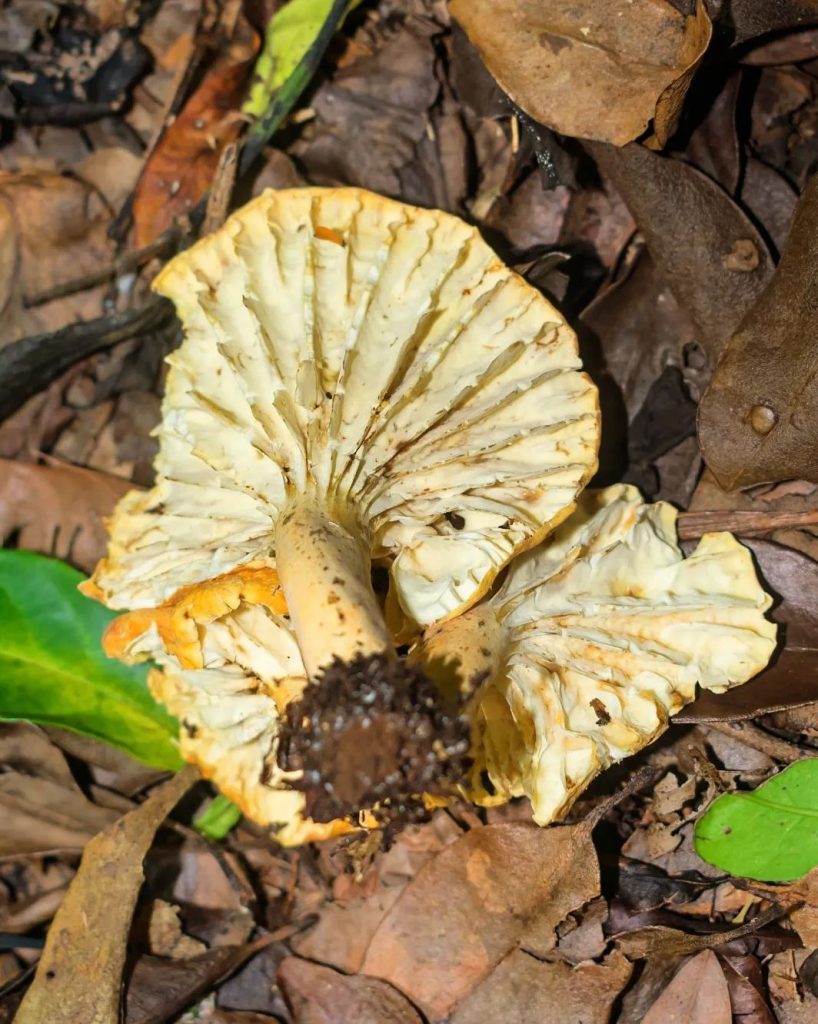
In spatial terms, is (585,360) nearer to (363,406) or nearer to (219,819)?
(363,406)

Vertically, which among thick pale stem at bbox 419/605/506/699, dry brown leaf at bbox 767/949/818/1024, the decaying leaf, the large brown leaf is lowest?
dry brown leaf at bbox 767/949/818/1024

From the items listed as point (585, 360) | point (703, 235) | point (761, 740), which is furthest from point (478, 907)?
point (703, 235)

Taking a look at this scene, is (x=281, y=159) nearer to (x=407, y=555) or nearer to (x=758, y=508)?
(x=407, y=555)

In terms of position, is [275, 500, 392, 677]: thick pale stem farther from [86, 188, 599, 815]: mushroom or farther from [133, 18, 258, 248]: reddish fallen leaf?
[133, 18, 258, 248]: reddish fallen leaf

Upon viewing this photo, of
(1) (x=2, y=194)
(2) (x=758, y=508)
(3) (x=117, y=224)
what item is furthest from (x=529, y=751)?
(1) (x=2, y=194)

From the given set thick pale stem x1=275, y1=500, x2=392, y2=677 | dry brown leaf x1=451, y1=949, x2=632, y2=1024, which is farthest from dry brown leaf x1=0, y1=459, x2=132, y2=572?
dry brown leaf x1=451, y1=949, x2=632, y2=1024
